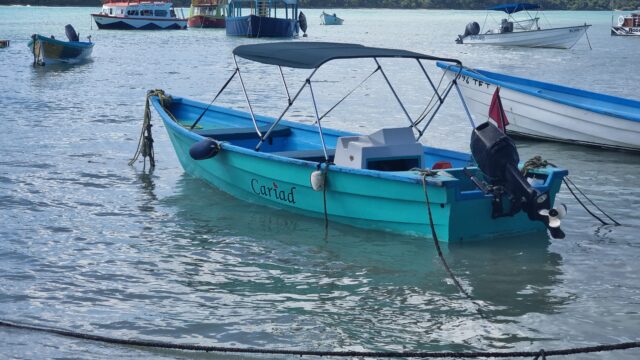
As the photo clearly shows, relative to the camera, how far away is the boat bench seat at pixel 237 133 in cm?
1365

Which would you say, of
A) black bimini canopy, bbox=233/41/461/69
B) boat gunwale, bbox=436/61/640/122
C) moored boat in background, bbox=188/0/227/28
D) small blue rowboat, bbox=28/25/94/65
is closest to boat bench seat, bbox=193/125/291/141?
black bimini canopy, bbox=233/41/461/69

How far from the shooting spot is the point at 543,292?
9102 millimetres

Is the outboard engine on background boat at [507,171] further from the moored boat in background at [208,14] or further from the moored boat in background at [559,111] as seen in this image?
the moored boat in background at [208,14]

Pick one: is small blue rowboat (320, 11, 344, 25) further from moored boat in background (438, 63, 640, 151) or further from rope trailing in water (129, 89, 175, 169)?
rope trailing in water (129, 89, 175, 169)

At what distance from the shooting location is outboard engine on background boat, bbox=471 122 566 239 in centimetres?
923

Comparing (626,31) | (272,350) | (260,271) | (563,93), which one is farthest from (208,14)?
(272,350)

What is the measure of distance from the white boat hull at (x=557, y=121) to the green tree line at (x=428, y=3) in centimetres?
13266

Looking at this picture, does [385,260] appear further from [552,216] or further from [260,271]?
[552,216]

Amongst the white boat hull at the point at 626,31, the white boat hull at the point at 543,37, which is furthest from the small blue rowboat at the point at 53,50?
the white boat hull at the point at 626,31

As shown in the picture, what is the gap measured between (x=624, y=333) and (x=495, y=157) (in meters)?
2.22

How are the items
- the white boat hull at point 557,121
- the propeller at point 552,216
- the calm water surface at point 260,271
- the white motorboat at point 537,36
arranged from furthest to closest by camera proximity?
the white motorboat at point 537,36, the white boat hull at point 557,121, the propeller at point 552,216, the calm water surface at point 260,271

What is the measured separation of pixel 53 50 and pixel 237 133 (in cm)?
2597

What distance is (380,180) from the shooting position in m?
10.2

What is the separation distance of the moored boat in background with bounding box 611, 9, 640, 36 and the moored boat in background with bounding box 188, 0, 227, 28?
33.9 metres
